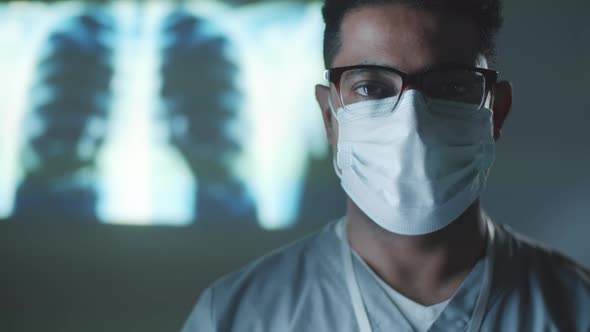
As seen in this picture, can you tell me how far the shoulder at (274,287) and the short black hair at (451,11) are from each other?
315mm

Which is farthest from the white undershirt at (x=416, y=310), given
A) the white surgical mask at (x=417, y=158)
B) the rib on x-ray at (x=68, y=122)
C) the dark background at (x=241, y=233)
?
the rib on x-ray at (x=68, y=122)

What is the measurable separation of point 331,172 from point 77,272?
79 cm

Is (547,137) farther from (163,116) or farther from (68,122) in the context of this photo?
(68,122)

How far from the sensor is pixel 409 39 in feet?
2.66

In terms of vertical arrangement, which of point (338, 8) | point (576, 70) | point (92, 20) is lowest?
point (576, 70)

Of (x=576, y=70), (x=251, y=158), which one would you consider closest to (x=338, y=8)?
(x=251, y=158)

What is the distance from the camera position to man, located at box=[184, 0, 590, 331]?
0.81 m

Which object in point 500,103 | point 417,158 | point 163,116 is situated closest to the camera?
point 417,158

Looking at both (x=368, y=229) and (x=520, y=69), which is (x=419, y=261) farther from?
(x=520, y=69)

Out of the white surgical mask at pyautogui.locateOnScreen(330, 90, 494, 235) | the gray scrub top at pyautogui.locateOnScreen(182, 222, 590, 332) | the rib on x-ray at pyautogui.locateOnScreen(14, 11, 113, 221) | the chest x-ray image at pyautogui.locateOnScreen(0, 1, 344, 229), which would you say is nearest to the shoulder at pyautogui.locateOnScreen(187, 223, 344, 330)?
the gray scrub top at pyautogui.locateOnScreen(182, 222, 590, 332)

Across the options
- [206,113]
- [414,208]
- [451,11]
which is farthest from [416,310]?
[206,113]

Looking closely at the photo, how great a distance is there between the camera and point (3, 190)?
167 centimetres

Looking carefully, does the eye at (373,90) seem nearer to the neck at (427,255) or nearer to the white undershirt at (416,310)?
the neck at (427,255)

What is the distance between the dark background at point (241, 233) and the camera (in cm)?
166
